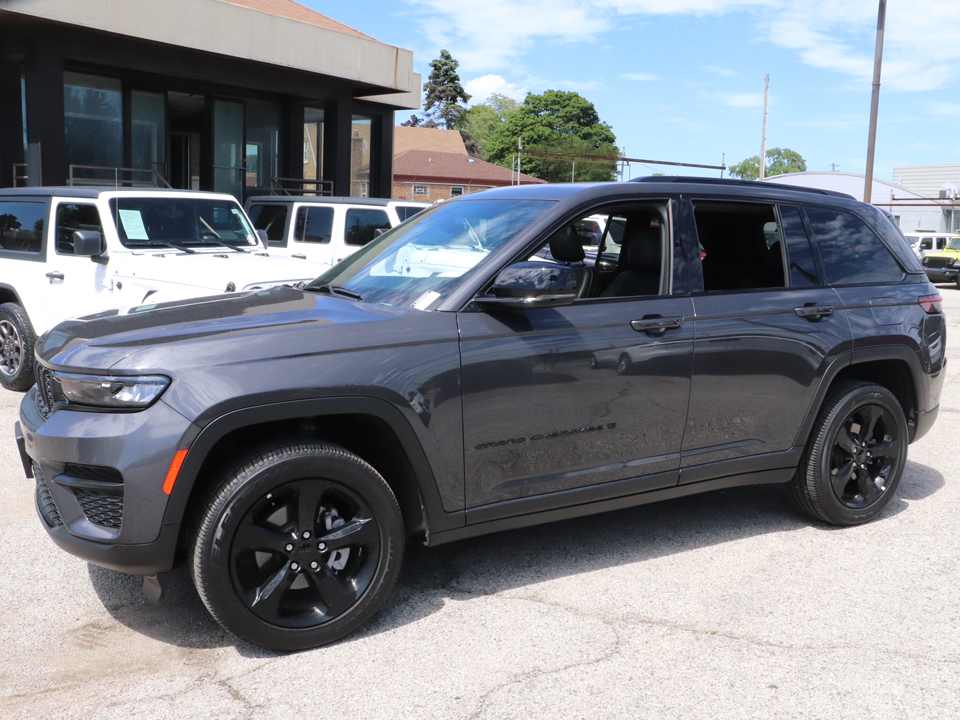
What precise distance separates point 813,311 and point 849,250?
0.57 metres

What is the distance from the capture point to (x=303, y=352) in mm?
3438

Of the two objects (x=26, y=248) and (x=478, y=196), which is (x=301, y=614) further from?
(x=26, y=248)

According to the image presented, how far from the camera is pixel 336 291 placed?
14.2ft

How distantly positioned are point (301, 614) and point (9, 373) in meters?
6.06

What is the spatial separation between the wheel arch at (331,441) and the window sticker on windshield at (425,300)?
495 millimetres

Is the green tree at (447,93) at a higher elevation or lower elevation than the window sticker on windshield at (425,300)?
higher

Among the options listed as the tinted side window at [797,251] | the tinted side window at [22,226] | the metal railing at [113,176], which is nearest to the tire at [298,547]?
the tinted side window at [797,251]

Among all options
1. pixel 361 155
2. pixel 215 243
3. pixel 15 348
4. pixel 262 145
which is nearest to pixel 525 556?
pixel 215 243

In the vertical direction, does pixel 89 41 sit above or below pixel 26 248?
above

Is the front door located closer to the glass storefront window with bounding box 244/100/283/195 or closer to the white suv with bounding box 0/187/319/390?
the white suv with bounding box 0/187/319/390

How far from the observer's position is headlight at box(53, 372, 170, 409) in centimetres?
323

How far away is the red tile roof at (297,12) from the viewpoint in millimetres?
19836

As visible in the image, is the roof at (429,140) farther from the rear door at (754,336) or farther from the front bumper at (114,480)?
the front bumper at (114,480)

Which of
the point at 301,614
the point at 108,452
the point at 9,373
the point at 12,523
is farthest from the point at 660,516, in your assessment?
the point at 9,373
